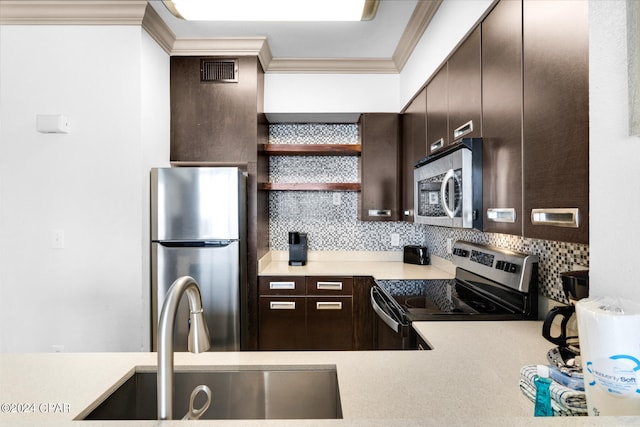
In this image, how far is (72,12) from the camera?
223 cm

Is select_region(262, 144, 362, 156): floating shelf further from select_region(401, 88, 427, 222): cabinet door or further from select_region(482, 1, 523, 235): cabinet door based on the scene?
select_region(482, 1, 523, 235): cabinet door

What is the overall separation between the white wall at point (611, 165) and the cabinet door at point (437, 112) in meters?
1.18

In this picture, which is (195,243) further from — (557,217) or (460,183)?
(557,217)

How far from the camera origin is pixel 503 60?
142 cm

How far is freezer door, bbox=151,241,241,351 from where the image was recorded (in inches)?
94.6

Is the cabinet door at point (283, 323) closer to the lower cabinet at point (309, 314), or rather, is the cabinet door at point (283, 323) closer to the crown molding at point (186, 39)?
the lower cabinet at point (309, 314)

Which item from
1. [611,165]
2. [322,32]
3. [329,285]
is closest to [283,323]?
[329,285]

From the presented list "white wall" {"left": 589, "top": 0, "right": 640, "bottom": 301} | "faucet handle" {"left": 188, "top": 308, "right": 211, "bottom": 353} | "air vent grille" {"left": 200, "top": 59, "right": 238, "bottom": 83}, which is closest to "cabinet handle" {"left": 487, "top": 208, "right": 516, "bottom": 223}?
"white wall" {"left": 589, "top": 0, "right": 640, "bottom": 301}

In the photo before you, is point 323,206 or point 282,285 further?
point 323,206

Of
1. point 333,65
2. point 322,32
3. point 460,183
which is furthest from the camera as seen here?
point 333,65

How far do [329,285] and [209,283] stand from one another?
0.88 metres

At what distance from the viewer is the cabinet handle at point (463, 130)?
67.6 inches

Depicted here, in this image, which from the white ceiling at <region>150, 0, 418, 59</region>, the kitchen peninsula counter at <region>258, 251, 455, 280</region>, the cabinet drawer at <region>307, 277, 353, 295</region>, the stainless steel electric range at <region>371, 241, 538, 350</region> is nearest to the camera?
the stainless steel electric range at <region>371, 241, 538, 350</region>

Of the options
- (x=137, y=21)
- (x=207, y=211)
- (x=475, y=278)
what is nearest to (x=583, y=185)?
(x=475, y=278)
